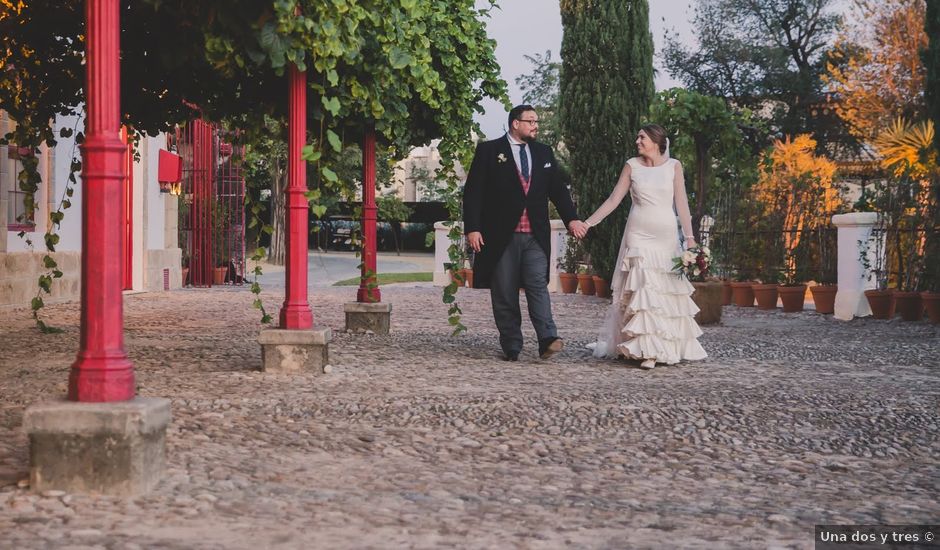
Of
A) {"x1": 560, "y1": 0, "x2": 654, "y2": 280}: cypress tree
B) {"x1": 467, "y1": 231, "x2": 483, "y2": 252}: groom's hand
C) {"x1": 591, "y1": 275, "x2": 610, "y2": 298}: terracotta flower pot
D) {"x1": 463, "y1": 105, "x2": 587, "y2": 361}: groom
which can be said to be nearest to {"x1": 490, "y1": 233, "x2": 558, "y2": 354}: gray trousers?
{"x1": 463, "y1": 105, "x2": 587, "y2": 361}: groom

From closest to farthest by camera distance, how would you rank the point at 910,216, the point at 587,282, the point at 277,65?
the point at 277,65 → the point at 910,216 → the point at 587,282

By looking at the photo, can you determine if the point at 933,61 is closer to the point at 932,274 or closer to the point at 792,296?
the point at 932,274

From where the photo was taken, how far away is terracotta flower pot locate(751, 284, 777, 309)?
50.5ft

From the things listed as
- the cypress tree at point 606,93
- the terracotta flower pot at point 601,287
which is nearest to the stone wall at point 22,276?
the cypress tree at point 606,93

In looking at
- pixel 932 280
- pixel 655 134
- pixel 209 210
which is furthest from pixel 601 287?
pixel 655 134

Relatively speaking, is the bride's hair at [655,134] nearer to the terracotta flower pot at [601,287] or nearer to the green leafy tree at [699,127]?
the green leafy tree at [699,127]

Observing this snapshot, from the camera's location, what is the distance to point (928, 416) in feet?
19.9

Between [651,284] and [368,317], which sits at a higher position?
[651,284]

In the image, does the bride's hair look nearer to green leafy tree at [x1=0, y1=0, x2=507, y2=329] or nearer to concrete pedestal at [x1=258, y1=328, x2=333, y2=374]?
green leafy tree at [x1=0, y1=0, x2=507, y2=329]

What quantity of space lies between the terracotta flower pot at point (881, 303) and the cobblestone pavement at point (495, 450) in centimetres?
430

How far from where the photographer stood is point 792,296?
14969mm

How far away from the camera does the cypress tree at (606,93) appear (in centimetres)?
1820

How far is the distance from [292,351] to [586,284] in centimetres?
1291

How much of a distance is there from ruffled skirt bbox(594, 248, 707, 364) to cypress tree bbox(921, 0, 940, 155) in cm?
618
